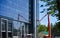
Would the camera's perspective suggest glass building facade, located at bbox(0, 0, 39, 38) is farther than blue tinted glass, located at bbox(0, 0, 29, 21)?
Yes

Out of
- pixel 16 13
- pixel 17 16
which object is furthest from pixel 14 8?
pixel 17 16

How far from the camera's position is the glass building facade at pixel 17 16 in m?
18.4

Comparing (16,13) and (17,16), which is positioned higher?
(16,13)

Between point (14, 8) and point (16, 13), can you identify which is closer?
point (14, 8)

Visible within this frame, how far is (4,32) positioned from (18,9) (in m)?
4.36

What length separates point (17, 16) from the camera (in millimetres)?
20812

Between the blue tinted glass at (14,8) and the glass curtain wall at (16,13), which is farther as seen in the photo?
the glass curtain wall at (16,13)

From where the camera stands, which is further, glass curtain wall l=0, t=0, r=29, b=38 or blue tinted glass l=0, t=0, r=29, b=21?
glass curtain wall l=0, t=0, r=29, b=38

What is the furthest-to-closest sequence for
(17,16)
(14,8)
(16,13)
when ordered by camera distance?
(16,13)
(17,16)
(14,8)

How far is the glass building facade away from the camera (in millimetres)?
18375

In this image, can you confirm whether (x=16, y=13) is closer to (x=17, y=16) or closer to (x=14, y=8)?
(x=17, y=16)

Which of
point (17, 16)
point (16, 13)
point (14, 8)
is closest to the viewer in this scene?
point (14, 8)

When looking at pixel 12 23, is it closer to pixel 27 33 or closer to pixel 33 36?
pixel 33 36

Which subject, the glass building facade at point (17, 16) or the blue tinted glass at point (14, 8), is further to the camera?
the glass building facade at point (17, 16)
